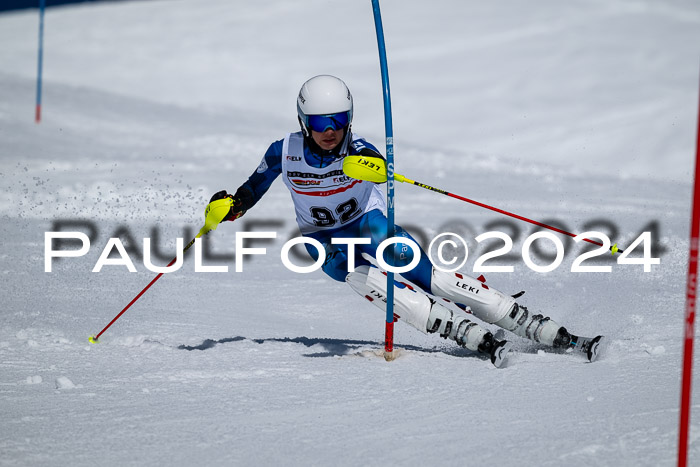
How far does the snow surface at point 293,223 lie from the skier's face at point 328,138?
1.10 meters

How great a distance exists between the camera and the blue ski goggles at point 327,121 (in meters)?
4.39

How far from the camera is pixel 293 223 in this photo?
9367mm

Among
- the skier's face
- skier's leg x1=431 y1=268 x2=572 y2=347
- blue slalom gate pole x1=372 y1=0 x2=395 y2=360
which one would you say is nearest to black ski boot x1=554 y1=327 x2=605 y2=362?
skier's leg x1=431 y1=268 x2=572 y2=347

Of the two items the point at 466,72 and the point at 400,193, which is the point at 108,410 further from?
the point at 466,72

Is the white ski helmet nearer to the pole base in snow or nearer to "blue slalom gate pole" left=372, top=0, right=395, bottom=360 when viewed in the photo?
"blue slalom gate pole" left=372, top=0, right=395, bottom=360

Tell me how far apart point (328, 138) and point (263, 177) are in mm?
566

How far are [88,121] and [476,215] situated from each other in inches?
331

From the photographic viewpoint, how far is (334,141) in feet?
14.7

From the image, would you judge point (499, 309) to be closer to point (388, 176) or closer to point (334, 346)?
point (388, 176)

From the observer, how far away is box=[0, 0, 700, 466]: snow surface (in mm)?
3453

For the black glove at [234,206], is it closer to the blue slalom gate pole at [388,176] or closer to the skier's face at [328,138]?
the skier's face at [328,138]

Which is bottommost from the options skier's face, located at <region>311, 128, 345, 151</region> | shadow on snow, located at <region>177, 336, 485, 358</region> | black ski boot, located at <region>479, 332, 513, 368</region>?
shadow on snow, located at <region>177, 336, 485, 358</region>

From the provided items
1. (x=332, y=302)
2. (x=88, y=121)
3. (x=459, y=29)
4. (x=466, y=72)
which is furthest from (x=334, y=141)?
(x=459, y=29)

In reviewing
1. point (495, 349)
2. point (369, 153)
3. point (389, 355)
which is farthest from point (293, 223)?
point (495, 349)
